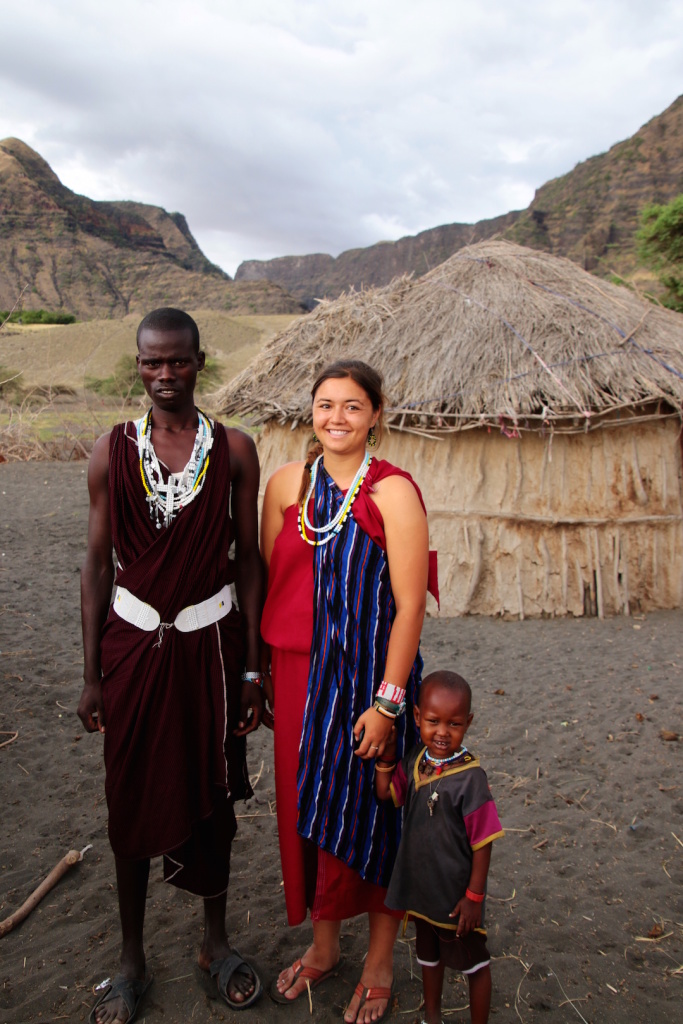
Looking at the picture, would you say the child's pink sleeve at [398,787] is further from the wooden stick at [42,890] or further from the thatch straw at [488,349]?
the thatch straw at [488,349]

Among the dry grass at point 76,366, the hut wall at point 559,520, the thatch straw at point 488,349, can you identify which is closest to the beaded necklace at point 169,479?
the thatch straw at point 488,349

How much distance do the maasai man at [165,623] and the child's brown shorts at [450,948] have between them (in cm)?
64

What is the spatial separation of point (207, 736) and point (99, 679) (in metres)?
0.34

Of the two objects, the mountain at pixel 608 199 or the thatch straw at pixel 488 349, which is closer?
the thatch straw at pixel 488 349

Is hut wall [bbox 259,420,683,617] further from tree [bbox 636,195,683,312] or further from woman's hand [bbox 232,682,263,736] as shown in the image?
tree [bbox 636,195,683,312]

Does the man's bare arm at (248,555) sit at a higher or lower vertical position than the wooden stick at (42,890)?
higher

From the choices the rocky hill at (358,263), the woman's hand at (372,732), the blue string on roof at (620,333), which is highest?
the rocky hill at (358,263)

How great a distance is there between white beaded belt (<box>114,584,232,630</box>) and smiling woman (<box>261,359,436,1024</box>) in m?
0.17

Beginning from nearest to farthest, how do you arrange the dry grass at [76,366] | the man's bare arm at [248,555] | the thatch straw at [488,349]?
the man's bare arm at [248,555]
the thatch straw at [488,349]
the dry grass at [76,366]

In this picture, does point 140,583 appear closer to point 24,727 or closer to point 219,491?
point 219,491

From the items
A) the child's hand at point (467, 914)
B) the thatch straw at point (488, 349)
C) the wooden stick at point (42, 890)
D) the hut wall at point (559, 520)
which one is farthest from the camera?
the hut wall at point (559, 520)

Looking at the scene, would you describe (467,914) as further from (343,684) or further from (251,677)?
(251,677)

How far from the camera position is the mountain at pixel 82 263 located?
55812 millimetres

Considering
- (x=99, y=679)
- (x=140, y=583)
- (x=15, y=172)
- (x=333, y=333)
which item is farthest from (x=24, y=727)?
(x=15, y=172)
